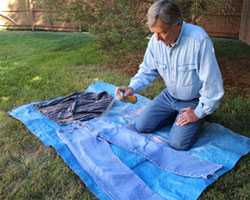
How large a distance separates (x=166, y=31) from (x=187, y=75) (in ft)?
1.31

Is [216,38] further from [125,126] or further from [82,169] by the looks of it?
[82,169]

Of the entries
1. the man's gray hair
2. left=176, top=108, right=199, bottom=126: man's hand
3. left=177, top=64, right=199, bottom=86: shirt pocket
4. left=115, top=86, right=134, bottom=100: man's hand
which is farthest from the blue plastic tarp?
the man's gray hair

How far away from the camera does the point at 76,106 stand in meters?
3.16

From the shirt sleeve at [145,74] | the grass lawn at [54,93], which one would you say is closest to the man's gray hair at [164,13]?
the shirt sleeve at [145,74]

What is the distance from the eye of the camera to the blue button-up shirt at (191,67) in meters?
2.15

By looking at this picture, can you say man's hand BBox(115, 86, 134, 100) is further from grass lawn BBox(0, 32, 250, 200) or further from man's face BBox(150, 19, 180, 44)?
grass lawn BBox(0, 32, 250, 200)

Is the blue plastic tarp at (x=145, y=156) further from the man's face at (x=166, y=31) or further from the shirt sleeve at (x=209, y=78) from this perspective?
the man's face at (x=166, y=31)

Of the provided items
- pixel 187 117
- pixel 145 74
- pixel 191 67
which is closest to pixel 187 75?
pixel 191 67

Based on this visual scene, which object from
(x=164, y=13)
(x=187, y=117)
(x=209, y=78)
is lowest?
(x=187, y=117)

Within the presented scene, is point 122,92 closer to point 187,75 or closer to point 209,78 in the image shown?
point 187,75

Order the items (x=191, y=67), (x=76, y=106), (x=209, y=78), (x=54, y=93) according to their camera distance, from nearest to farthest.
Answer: (x=209, y=78)
(x=191, y=67)
(x=76, y=106)
(x=54, y=93)

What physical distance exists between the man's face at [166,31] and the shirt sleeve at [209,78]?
21cm

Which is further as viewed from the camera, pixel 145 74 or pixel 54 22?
pixel 54 22

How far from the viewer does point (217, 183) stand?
2031mm
